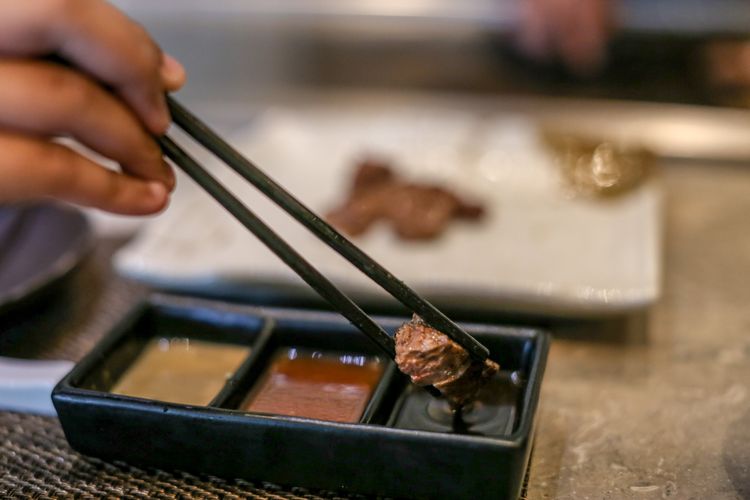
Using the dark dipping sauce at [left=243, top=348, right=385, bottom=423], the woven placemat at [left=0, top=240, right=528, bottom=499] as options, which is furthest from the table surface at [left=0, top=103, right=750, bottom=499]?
the dark dipping sauce at [left=243, top=348, right=385, bottom=423]

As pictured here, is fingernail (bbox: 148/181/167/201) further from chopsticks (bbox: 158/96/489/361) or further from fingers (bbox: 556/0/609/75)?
fingers (bbox: 556/0/609/75)

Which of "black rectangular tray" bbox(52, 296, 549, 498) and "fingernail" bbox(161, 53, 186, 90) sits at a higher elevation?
"fingernail" bbox(161, 53, 186, 90)

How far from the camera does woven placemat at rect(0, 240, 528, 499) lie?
1081 millimetres

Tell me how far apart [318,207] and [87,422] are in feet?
3.12

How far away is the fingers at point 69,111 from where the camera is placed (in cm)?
94

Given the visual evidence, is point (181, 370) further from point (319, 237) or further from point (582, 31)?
point (582, 31)

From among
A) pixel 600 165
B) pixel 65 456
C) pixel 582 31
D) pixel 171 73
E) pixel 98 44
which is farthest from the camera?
pixel 582 31

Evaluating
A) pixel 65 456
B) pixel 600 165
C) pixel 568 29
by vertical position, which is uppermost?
pixel 568 29

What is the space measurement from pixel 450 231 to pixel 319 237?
79 cm

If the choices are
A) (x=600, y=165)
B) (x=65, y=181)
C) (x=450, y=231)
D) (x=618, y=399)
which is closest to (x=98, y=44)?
(x=65, y=181)

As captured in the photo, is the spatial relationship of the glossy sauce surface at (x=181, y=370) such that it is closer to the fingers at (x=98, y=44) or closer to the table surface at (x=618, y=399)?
the table surface at (x=618, y=399)

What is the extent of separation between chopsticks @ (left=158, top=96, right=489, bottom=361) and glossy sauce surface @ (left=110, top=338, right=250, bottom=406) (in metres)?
0.27

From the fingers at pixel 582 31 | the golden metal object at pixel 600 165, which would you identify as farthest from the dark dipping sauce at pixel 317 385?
the fingers at pixel 582 31

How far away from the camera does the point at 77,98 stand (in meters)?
0.97
